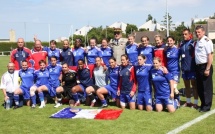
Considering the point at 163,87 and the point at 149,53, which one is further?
the point at 149,53

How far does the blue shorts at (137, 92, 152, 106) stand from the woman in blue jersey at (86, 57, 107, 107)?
113 cm

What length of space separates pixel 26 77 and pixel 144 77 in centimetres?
327

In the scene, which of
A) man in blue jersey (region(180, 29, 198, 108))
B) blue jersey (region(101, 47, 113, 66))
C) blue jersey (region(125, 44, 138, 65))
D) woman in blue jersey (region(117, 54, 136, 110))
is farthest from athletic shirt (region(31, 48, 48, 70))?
man in blue jersey (region(180, 29, 198, 108))

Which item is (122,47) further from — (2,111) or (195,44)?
(2,111)

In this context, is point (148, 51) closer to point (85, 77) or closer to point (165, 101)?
point (165, 101)

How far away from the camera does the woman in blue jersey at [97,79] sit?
799 centimetres

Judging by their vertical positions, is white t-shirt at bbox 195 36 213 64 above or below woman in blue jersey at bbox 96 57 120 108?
→ above

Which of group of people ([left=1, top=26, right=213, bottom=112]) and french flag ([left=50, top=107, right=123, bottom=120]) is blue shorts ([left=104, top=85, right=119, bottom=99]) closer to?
group of people ([left=1, top=26, right=213, bottom=112])

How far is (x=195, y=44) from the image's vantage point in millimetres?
6949

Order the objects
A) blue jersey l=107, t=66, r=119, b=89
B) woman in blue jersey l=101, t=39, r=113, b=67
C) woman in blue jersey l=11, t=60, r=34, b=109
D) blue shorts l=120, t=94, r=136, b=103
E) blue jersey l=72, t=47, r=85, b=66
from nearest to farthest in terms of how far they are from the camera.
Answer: blue shorts l=120, t=94, r=136, b=103
blue jersey l=107, t=66, r=119, b=89
woman in blue jersey l=11, t=60, r=34, b=109
woman in blue jersey l=101, t=39, r=113, b=67
blue jersey l=72, t=47, r=85, b=66

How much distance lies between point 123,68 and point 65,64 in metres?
1.63

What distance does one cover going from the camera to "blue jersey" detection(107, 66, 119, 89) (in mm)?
7922

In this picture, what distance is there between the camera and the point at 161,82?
7160 millimetres

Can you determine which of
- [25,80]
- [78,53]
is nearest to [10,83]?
[25,80]
